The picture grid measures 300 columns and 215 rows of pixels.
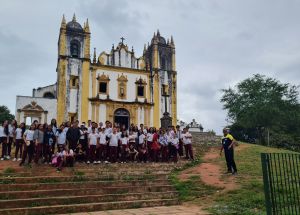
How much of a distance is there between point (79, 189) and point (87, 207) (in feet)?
3.06

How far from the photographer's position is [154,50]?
101 ft

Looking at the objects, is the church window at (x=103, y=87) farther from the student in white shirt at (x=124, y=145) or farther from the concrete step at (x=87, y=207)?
the concrete step at (x=87, y=207)

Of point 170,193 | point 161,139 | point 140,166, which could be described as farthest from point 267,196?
point 161,139

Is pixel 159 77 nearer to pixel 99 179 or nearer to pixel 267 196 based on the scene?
pixel 99 179

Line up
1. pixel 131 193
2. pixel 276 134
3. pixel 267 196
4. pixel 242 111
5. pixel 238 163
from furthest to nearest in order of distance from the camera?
1. pixel 242 111
2. pixel 276 134
3. pixel 238 163
4. pixel 131 193
5. pixel 267 196

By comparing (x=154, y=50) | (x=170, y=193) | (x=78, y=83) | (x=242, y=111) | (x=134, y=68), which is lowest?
(x=170, y=193)

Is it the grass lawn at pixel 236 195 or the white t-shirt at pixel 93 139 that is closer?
the grass lawn at pixel 236 195

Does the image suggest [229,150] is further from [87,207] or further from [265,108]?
[265,108]

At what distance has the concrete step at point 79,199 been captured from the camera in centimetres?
736

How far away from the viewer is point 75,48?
2839 cm

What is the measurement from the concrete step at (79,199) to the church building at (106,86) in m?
19.0

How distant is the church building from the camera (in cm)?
2686

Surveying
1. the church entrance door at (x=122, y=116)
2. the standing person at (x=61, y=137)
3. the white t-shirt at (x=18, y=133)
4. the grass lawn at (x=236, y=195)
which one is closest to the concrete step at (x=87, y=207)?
the grass lawn at (x=236, y=195)

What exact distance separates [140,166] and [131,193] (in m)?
2.73
